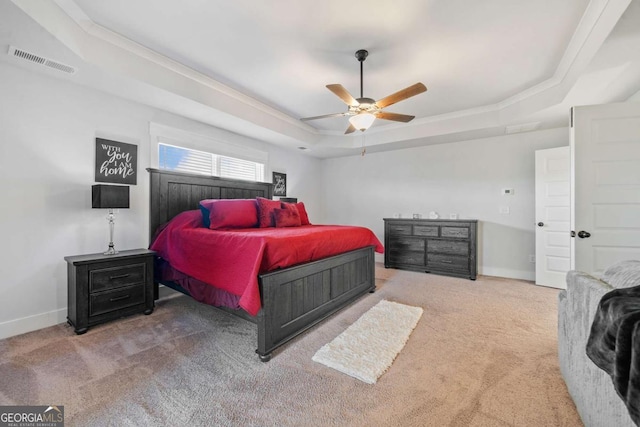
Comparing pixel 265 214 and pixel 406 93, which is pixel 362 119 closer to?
pixel 406 93

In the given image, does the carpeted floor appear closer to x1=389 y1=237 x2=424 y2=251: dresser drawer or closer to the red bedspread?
the red bedspread

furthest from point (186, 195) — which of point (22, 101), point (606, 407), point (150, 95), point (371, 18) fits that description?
point (606, 407)

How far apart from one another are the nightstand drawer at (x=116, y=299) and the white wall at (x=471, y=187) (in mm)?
4326

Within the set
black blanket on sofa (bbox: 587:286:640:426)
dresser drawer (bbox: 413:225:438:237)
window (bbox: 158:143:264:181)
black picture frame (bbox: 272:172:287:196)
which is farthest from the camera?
black picture frame (bbox: 272:172:287:196)

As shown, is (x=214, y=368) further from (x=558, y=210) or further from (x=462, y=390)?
(x=558, y=210)

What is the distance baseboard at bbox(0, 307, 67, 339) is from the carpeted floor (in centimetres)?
11

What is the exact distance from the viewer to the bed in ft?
6.72

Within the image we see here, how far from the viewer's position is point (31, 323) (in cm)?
245

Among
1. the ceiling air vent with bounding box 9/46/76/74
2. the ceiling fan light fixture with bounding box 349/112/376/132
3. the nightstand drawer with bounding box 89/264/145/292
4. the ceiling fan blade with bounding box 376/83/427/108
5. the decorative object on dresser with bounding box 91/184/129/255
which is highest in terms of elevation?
the ceiling air vent with bounding box 9/46/76/74

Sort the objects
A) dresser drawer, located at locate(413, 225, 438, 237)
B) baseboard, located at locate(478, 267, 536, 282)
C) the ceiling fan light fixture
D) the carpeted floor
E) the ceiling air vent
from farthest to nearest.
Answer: dresser drawer, located at locate(413, 225, 438, 237)
baseboard, located at locate(478, 267, 536, 282)
the ceiling fan light fixture
the ceiling air vent
the carpeted floor

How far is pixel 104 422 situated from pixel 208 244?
1398 mm

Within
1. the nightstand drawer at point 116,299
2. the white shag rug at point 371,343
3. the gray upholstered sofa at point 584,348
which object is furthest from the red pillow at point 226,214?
the gray upholstered sofa at point 584,348

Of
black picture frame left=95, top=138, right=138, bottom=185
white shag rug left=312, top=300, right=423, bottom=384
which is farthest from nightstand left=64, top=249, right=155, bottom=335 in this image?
white shag rug left=312, top=300, right=423, bottom=384

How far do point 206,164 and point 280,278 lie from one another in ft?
8.76
